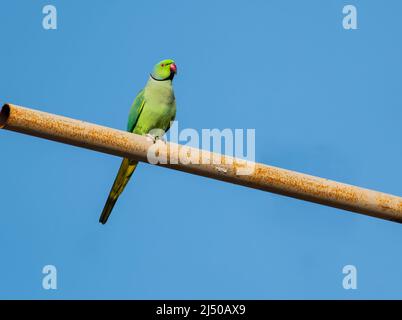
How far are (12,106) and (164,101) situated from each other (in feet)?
17.5

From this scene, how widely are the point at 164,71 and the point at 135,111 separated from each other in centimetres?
81

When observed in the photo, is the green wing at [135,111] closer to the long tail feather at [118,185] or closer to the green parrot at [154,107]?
the green parrot at [154,107]

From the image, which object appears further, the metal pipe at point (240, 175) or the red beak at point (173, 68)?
the red beak at point (173, 68)

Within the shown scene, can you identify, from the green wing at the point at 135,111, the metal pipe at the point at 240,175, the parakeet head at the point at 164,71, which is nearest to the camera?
the metal pipe at the point at 240,175

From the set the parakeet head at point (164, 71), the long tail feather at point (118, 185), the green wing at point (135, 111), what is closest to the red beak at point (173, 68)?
the parakeet head at point (164, 71)

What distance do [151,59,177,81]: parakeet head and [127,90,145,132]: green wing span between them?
35cm

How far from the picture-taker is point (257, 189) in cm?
338

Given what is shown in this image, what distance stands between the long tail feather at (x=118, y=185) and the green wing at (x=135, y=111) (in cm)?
151

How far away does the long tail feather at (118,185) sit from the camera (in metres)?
5.92

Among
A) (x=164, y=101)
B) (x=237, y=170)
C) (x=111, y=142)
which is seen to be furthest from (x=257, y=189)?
(x=164, y=101)

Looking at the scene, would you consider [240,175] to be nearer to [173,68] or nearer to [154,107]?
[154,107]

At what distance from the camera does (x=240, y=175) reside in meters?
3.35

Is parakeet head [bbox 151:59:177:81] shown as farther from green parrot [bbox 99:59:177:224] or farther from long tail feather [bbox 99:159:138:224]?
long tail feather [bbox 99:159:138:224]

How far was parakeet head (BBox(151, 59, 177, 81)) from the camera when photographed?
8617 millimetres
